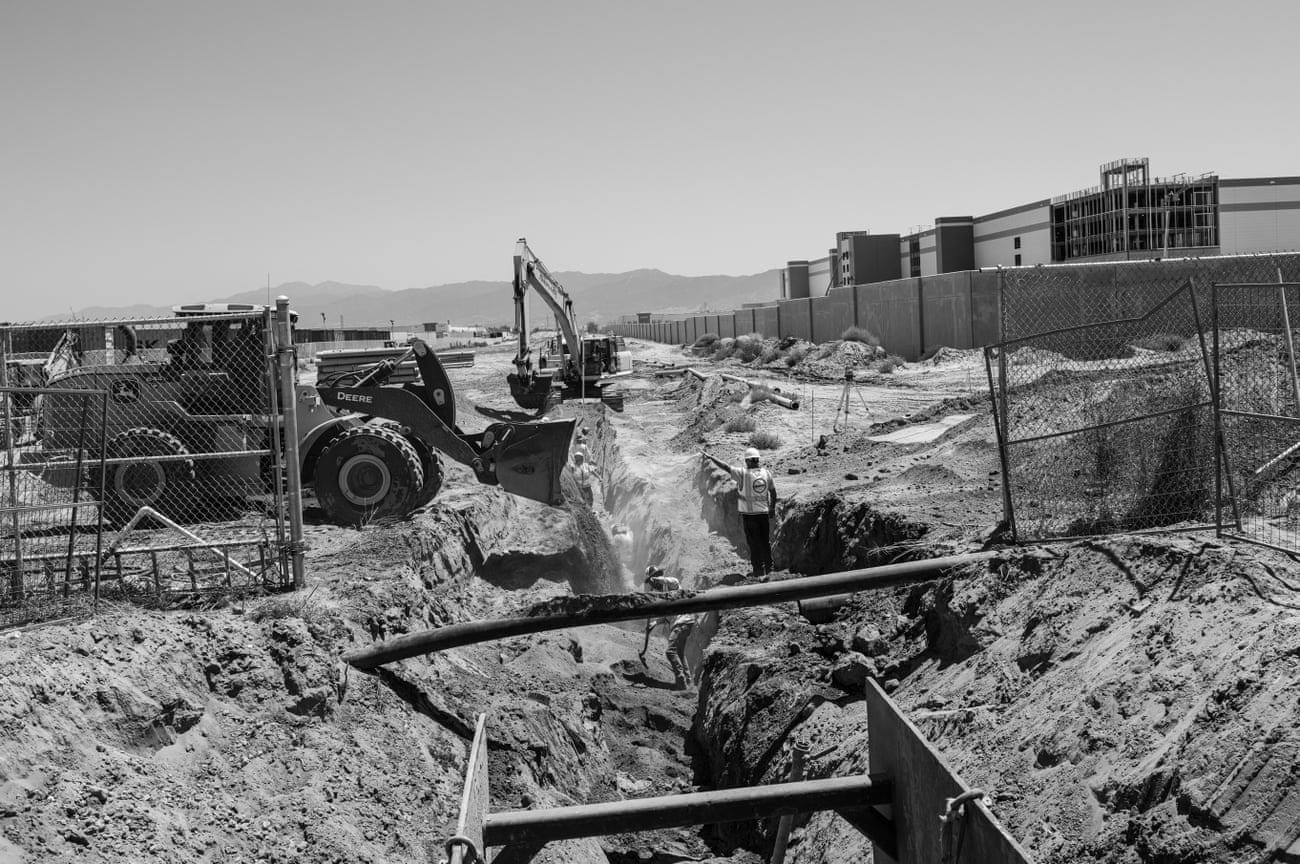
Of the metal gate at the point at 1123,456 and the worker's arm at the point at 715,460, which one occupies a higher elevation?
the metal gate at the point at 1123,456

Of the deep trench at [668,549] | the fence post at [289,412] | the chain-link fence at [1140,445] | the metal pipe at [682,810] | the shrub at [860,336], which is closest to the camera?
the metal pipe at [682,810]

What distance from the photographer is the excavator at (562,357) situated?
22.4 metres

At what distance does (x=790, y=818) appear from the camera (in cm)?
756

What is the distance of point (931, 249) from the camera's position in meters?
68.4

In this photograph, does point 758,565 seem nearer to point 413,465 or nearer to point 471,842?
point 413,465

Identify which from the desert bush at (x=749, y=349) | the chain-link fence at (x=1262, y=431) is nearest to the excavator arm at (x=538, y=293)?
the chain-link fence at (x=1262, y=431)

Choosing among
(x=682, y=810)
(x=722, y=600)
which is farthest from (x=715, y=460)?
(x=682, y=810)

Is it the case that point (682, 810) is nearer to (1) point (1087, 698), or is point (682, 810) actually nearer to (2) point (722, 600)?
(1) point (1087, 698)

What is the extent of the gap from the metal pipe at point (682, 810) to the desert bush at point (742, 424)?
18.8 m

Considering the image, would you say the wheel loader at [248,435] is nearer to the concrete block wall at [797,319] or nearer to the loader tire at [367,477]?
the loader tire at [367,477]

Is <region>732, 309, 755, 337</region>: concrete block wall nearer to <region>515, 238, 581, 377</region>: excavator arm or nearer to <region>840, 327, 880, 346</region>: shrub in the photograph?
<region>840, 327, 880, 346</region>: shrub

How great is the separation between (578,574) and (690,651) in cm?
315

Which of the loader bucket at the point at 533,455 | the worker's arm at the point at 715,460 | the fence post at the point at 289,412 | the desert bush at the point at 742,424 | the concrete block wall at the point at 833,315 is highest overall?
the concrete block wall at the point at 833,315

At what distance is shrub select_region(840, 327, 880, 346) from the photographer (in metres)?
42.9
